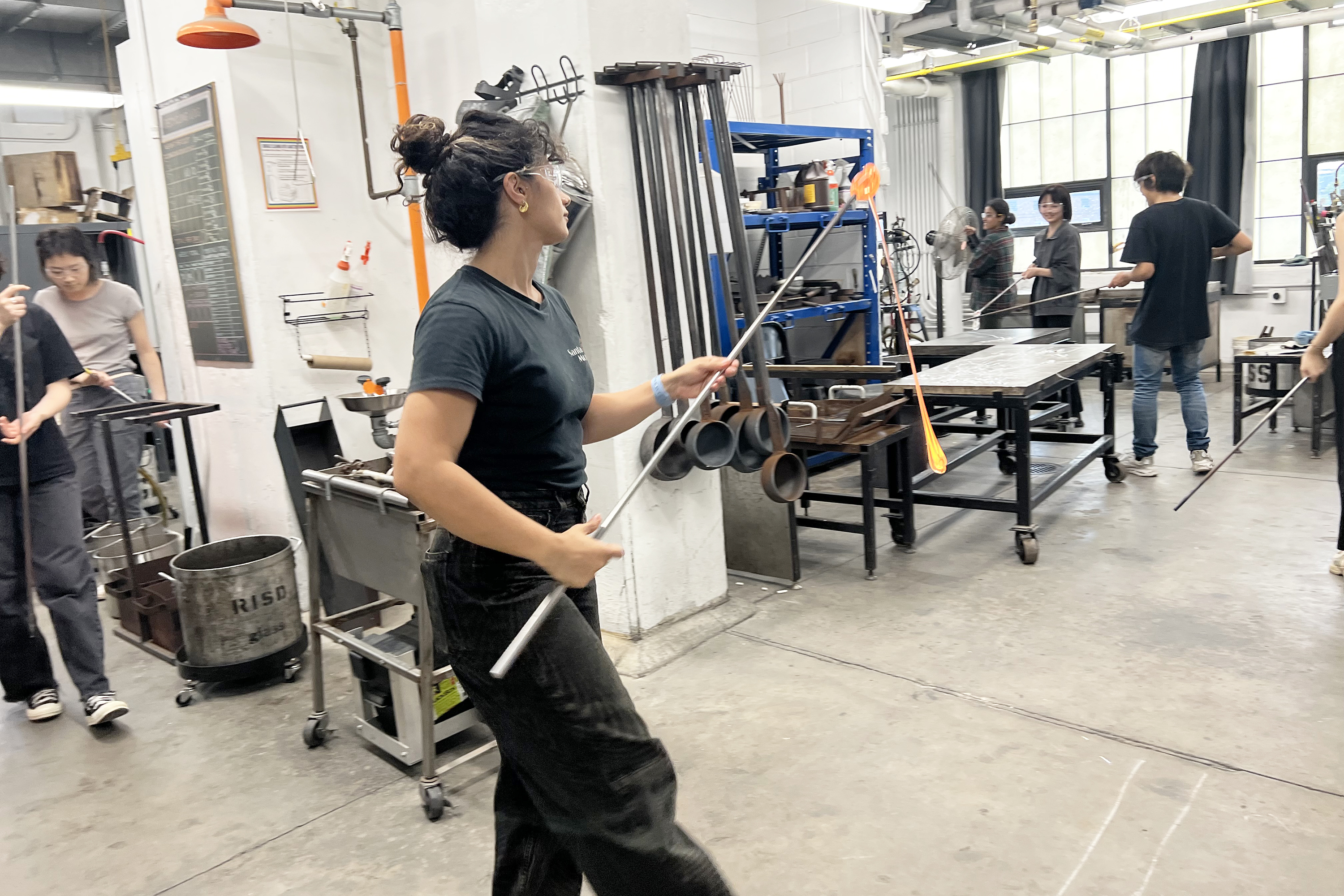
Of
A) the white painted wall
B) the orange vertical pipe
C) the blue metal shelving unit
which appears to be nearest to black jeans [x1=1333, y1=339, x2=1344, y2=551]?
the white painted wall

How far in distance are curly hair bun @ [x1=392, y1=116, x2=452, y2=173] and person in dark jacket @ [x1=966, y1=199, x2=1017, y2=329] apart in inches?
193

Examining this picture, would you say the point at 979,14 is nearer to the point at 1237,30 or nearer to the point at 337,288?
the point at 1237,30

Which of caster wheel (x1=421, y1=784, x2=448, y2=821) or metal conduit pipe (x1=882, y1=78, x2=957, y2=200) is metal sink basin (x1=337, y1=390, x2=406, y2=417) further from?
metal conduit pipe (x1=882, y1=78, x2=957, y2=200)

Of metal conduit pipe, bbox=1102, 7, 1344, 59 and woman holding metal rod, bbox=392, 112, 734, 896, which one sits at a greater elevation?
metal conduit pipe, bbox=1102, 7, 1344, 59

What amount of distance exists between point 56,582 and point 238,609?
0.48 metres

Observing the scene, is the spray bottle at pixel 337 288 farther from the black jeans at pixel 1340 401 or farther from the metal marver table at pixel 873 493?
the black jeans at pixel 1340 401

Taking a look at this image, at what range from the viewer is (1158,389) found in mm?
4691

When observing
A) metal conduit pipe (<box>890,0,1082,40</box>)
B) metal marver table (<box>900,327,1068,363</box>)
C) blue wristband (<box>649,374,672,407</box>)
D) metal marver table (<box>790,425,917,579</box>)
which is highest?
metal conduit pipe (<box>890,0,1082,40</box>)

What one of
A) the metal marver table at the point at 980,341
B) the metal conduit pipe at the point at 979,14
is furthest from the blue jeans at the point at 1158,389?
the metal conduit pipe at the point at 979,14

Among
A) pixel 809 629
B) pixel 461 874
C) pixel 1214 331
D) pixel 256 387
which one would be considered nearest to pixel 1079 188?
pixel 1214 331

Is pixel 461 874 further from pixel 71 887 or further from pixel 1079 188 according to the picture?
pixel 1079 188

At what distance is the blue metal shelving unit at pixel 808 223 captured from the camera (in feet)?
15.1

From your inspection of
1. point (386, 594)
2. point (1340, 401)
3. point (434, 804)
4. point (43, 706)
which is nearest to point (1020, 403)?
point (1340, 401)

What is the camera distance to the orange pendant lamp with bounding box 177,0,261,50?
8.89 feet
